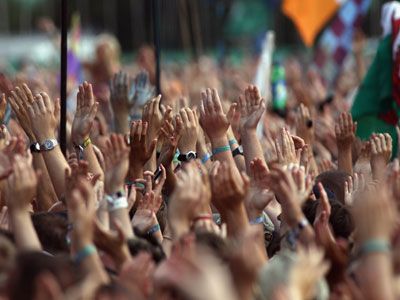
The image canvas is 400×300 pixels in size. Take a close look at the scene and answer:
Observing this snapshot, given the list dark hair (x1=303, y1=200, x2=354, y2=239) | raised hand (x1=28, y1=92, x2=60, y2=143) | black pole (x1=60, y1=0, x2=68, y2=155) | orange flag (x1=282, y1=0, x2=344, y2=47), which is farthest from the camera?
orange flag (x1=282, y1=0, x2=344, y2=47)

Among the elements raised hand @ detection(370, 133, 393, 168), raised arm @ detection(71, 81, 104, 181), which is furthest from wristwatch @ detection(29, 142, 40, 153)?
raised hand @ detection(370, 133, 393, 168)

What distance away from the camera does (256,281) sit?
3494 millimetres

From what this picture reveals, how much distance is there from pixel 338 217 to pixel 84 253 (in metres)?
1.31

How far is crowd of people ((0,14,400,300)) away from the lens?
3.36m

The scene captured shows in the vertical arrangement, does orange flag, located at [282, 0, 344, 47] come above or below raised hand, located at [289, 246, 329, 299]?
below

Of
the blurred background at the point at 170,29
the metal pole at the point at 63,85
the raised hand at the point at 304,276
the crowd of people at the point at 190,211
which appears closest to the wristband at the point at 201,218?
the crowd of people at the point at 190,211

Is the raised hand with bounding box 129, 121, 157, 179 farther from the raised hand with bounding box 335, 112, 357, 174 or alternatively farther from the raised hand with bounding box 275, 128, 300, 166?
the raised hand with bounding box 335, 112, 357, 174

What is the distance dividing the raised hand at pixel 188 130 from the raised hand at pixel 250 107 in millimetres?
315

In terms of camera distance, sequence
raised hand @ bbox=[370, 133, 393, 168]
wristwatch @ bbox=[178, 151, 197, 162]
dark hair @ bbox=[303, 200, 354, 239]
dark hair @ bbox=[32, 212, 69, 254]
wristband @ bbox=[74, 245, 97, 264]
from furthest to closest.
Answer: raised hand @ bbox=[370, 133, 393, 168]
wristwatch @ bbox=[178, 151, 197, 162]
dark hair @ bbox=[303, 200, 354, 239]
dark hair @ bbox=[32, 212, 69, 254]
wristband @ bbox=[74, 245, 97, 264]

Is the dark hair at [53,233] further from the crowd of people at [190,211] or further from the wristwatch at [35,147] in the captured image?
the wristwatch at [35,147]

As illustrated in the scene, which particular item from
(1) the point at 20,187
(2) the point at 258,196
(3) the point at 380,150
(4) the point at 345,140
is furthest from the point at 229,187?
(4) the point at 345,140

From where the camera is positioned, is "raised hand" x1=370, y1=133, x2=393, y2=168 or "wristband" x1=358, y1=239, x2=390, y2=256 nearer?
"wristband" x1=358, y1=239, x2=390, y2=256

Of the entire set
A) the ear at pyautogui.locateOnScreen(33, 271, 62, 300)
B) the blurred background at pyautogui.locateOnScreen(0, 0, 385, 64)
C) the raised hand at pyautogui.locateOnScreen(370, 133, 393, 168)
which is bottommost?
the blurred background at pyautogui.locateOnScreen(0, 0, 385, 64)

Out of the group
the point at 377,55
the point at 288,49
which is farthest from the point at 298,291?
the point at 288,49
